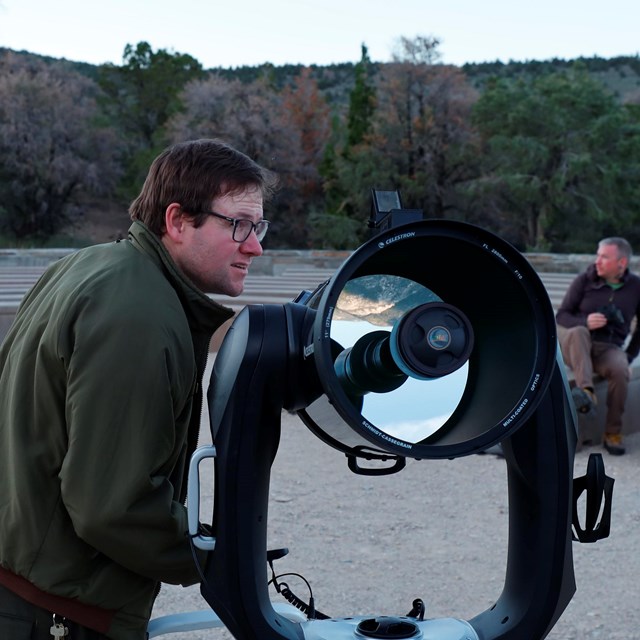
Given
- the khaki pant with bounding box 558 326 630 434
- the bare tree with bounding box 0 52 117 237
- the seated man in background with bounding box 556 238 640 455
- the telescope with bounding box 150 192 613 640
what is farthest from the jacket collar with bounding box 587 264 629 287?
the bare tree with bounding box 0 52 117 237

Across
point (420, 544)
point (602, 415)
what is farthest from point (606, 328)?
point (420, 544)

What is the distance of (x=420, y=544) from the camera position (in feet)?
14.2

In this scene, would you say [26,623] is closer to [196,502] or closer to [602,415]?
[196,502]

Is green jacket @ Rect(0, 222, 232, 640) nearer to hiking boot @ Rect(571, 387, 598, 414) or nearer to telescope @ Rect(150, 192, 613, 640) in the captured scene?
telescope @ Rect(150, 192, 613, 640)

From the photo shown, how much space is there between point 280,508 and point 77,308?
3561 millimetres

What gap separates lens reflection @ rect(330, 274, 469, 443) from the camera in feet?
4.56

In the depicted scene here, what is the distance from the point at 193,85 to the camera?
123ft

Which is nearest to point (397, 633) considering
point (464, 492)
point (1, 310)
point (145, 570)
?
point (145, 570)

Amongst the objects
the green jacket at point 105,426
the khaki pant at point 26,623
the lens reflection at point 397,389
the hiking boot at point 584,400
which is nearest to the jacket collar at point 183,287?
the green jacket at point 105,426

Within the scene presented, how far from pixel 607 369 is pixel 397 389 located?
16.6ft

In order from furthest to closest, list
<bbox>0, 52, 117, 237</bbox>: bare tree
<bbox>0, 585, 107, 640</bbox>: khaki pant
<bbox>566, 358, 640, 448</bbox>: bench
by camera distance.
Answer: <bbox>0, 52, 117, 237</bbox>: bare tree
<bbox>566, 358, 640, 448</bbox>: bench
<bbox>0, 585, 107, 640</bbox>: khaki pant

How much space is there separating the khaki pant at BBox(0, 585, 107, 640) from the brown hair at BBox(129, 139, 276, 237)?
69 cm

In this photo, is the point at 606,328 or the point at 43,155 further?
the point at 43,155

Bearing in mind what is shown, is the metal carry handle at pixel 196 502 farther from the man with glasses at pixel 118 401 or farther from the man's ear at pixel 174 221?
the man's ear at pixel 174 221
